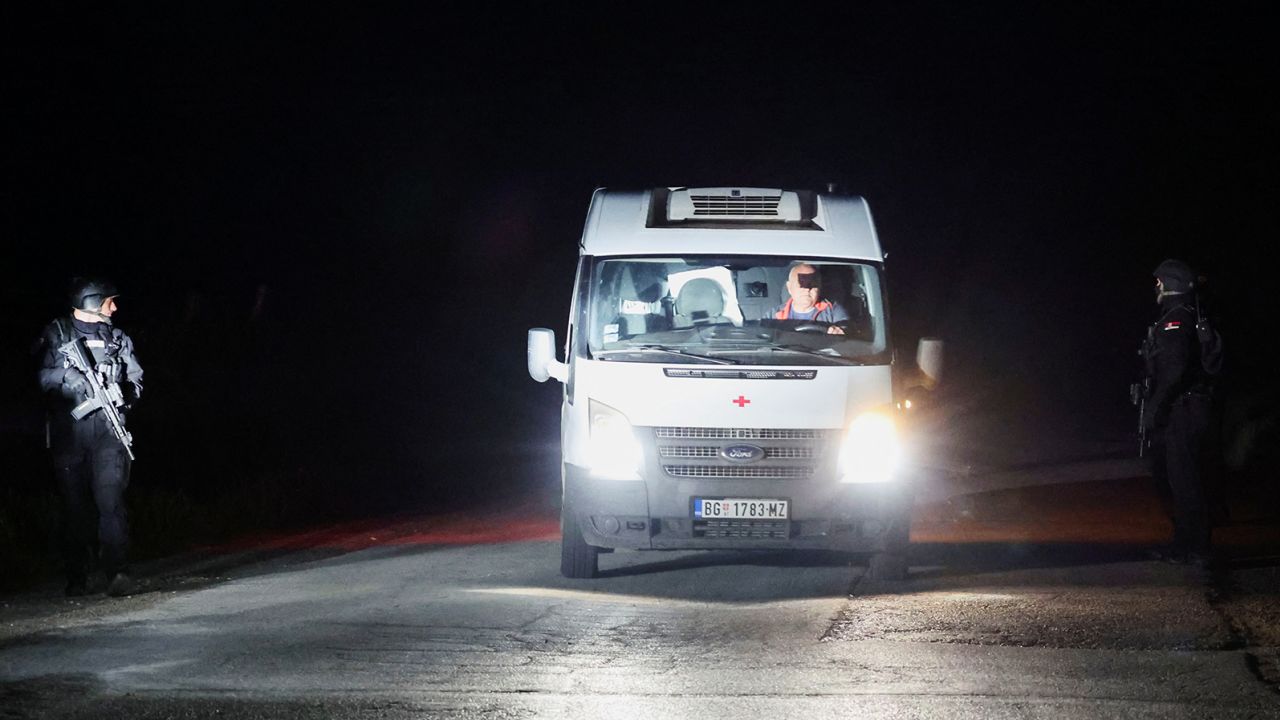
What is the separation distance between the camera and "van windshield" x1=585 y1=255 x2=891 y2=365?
10.2 m

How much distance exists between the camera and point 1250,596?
379 inches

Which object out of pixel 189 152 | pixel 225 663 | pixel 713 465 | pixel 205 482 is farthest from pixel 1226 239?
pixel 225 663

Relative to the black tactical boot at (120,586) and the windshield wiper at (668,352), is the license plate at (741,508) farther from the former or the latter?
the black tactical boot at (120,586)

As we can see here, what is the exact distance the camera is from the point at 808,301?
1058cm

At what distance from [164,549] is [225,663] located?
520cm

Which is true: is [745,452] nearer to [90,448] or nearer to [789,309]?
[789,309]

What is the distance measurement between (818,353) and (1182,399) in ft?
9.07

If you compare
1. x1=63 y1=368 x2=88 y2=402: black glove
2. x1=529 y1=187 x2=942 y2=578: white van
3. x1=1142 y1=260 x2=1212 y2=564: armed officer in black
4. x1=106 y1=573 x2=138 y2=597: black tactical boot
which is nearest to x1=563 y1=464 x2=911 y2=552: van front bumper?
x1=529 y1=187 x2=942 y2=578: white van

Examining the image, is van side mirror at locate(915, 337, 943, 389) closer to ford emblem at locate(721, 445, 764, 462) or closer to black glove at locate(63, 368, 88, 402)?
ford emblem at locate(721, 445, 764, 462)

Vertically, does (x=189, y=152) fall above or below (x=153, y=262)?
above

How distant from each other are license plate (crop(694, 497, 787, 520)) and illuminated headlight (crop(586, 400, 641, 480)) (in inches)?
17.0

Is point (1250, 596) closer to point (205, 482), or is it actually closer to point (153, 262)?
point (205, 482)

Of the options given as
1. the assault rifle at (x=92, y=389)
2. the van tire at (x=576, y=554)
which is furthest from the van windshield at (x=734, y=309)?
the assault rifle at (x=92, y=389)

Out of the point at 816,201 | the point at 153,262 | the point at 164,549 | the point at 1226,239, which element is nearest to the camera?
the point at 816,201
